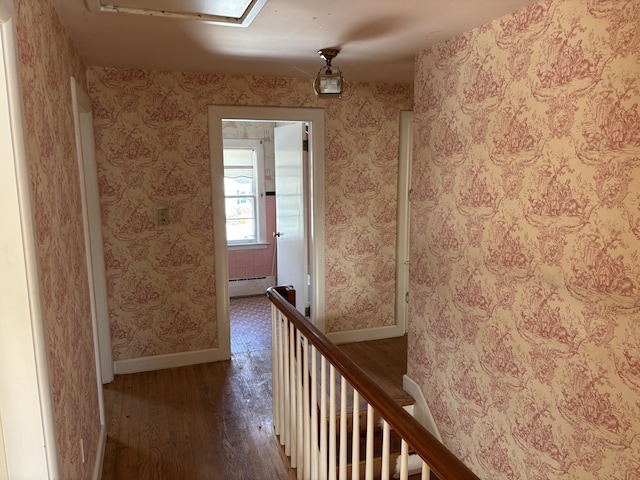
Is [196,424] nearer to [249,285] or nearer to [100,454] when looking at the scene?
[100,454]

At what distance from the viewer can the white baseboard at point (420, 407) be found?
2736 mm

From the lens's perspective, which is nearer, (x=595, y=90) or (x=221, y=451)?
(x=595, y=90)

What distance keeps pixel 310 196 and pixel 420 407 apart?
184 cm

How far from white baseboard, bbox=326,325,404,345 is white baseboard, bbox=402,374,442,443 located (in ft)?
3.13

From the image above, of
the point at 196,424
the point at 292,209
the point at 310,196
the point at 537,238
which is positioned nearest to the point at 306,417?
the point at 196,424

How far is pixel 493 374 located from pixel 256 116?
242 centimetres

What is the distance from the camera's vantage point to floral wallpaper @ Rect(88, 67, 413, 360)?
3.18m

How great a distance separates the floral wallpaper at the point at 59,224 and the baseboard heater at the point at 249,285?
131 inches

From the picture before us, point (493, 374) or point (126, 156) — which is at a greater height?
point (126, 156)

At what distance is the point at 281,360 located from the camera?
2383 mm

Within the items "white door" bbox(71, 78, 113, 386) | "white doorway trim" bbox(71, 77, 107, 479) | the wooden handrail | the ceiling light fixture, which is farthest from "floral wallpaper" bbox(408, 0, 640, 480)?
"white door" bbox(71, 78, 113, 386)

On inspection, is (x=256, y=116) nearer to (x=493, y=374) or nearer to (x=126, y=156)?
(x=126, y=156)

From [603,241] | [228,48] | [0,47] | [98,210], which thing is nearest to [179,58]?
[228,48]

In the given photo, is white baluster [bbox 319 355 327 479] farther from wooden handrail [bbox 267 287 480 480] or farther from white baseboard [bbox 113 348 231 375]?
white baseboard [bbox 113 348 231 375]
